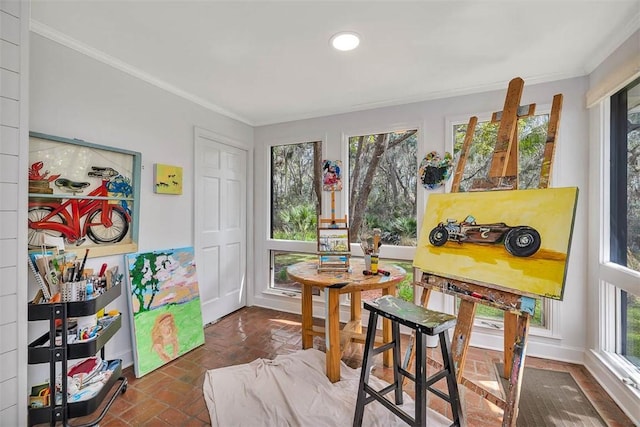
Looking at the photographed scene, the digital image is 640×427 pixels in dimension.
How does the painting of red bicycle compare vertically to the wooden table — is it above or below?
above

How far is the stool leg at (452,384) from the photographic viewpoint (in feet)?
4.82

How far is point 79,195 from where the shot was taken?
199 centimetres

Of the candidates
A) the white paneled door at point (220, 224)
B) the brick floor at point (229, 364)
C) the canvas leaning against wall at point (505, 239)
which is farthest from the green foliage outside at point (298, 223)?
the canvas leaning against wall at point (505, 239)

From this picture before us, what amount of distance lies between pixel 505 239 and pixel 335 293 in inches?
44.9

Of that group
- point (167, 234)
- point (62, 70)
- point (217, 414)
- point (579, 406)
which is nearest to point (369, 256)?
point (217, 414)

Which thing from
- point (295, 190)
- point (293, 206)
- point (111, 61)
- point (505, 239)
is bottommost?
point (505, 239)

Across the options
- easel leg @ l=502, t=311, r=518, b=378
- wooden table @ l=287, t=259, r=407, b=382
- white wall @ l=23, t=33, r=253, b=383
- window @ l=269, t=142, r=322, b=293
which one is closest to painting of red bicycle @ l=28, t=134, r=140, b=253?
white wall @ l=23, t=33, r=253, b=383

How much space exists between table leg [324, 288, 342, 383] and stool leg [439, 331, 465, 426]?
0.76m

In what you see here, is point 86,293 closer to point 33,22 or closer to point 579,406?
point 33,22

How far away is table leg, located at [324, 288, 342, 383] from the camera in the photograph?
2.05 m

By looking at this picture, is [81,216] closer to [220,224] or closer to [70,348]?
[70,348]

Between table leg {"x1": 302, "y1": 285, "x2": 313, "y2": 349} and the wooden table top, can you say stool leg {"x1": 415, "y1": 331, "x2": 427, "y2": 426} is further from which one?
table leg {"x1": 302, "y1": 285, "x2": 313, "y2": 349}

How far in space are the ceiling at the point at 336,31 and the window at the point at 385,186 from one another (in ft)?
1.89

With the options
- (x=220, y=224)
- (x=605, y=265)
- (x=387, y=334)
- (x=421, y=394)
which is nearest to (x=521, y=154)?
(x=605, y=265)
